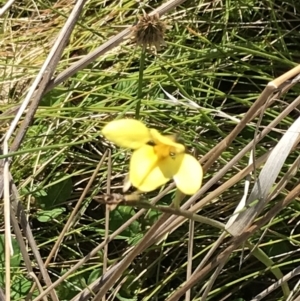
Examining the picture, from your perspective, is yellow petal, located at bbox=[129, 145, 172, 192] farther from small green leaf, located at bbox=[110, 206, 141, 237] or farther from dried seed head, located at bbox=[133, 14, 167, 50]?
small green leaf, located at bbox=[110, 206, 141, 237]

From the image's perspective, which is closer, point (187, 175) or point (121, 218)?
point (187, 175)

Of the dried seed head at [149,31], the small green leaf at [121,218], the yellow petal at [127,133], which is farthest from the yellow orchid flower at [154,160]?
the small green leaf at [121,218]

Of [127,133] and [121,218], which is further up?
[127,133]

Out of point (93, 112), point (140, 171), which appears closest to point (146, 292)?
point (93, 112)

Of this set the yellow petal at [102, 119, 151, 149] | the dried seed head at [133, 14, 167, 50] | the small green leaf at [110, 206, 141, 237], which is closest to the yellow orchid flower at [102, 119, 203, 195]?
the yellow petal at [102, 119, 151, 149]

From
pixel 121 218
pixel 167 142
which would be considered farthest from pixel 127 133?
pixel 121 218

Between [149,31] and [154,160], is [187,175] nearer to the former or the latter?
[154,160]
